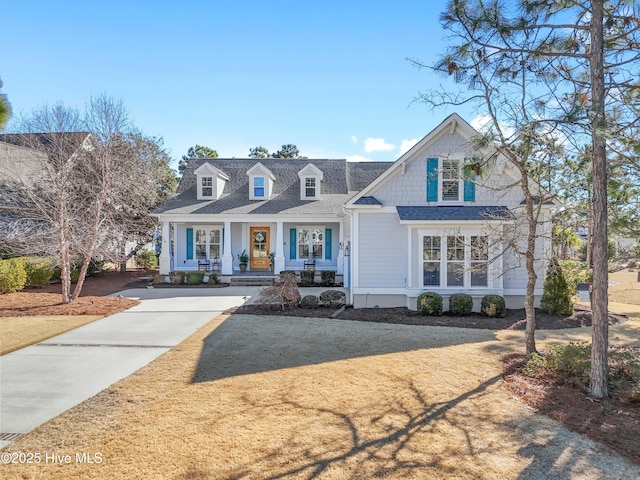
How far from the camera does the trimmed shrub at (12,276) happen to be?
15.2m

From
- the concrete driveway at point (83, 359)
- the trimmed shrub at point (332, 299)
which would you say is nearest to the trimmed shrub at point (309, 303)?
the trimmed shrub at point (332, 299)

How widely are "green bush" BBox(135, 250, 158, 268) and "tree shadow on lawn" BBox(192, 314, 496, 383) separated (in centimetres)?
1777

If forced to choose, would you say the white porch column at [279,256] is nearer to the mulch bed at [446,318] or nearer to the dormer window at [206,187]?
the dormer window at [206,187]

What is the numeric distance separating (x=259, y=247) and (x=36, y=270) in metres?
10.4

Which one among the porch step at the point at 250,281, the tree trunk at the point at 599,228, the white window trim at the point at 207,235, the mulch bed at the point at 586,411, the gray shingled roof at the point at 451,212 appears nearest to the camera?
the mulch bed at the point at 586,411

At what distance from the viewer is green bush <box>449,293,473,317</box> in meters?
11.6

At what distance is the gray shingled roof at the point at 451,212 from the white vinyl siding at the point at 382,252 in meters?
0.63

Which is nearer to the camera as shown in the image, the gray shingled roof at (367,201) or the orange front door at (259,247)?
the gray shingled roof at (367,201)

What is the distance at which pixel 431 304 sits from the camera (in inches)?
454

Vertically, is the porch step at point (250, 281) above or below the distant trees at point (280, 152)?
below

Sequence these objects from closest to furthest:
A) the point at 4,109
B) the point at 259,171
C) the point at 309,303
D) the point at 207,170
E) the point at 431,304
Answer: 1. the point at 4,109
2. the point at 431,304
3. the point at 309,303
4. the point at 207,170
5. the point at 259,171

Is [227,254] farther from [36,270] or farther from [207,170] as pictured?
[36,270]

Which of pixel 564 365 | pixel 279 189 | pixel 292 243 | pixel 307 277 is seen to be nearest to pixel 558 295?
pixel 564 365

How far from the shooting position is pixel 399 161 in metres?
12.6
